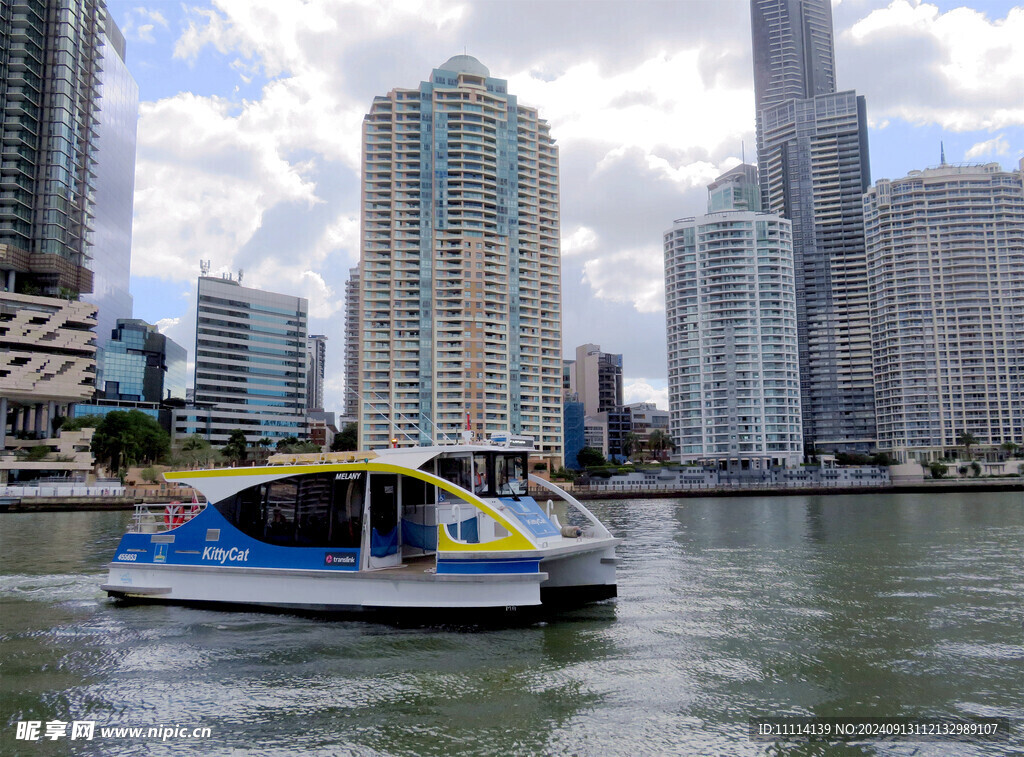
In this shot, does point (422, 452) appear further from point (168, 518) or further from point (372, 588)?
point (168, 518)

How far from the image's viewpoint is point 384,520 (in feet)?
48.9

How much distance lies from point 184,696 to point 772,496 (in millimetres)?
94901

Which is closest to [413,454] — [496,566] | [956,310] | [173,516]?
[496,566]

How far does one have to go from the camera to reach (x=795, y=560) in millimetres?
23219

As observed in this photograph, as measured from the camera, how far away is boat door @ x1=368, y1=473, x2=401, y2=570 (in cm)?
1458

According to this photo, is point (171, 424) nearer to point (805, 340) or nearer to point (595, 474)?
point (595, 474)

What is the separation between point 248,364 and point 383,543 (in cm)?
11840

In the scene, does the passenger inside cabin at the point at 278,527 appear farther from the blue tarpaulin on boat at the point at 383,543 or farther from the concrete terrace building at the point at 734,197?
the concrete terrace building at the point at 734,197

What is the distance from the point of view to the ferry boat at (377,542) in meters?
13.3

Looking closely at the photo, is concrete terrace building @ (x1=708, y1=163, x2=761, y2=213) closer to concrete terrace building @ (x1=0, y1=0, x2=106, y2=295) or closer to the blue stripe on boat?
concrete terrace building @ (x1=0, y1=0, x2=106, y2=295)

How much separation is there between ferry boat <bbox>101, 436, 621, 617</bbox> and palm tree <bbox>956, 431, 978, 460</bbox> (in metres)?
120

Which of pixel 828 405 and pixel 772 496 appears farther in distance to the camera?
pixel 828 405

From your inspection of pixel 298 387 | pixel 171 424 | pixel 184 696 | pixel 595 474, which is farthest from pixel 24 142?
pixel 184 696

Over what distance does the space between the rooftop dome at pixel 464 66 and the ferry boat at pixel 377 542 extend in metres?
96.8
